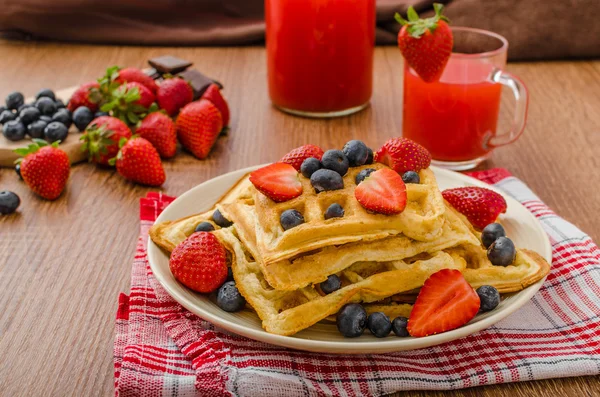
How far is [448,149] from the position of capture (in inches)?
70.5

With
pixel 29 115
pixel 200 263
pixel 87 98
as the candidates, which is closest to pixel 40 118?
pixel 29 115

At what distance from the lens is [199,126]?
1865 mm

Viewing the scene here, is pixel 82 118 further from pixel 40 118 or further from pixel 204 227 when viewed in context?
pixel 204 227

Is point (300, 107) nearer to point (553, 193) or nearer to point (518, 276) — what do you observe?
point (553, 193)

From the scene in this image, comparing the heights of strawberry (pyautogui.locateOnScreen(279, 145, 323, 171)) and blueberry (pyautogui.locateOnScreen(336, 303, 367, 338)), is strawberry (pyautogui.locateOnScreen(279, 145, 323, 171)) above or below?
above

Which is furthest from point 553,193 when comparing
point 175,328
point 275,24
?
point 175,328

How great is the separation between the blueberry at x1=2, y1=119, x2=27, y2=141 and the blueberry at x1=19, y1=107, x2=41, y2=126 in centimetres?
4

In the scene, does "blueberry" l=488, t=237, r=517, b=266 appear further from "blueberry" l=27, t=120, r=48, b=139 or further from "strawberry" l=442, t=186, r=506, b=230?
"blueberry" l=27, t=120, r=48, b=139

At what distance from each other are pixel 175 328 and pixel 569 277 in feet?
2.24

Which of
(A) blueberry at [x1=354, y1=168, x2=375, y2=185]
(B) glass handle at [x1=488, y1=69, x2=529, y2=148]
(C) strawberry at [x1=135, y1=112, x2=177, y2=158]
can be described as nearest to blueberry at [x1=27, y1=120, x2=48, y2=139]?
(C) strawberry at [x1=135, y1=112, x2=177, y2=158]

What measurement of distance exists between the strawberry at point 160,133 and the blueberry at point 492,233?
2.94 ft

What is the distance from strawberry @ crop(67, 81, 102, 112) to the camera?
6.52 ft

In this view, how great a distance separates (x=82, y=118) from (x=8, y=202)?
1.29 ft

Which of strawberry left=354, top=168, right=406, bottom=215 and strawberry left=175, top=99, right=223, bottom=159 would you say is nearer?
strawberry left=354, top=168, right=406, bottom=215
